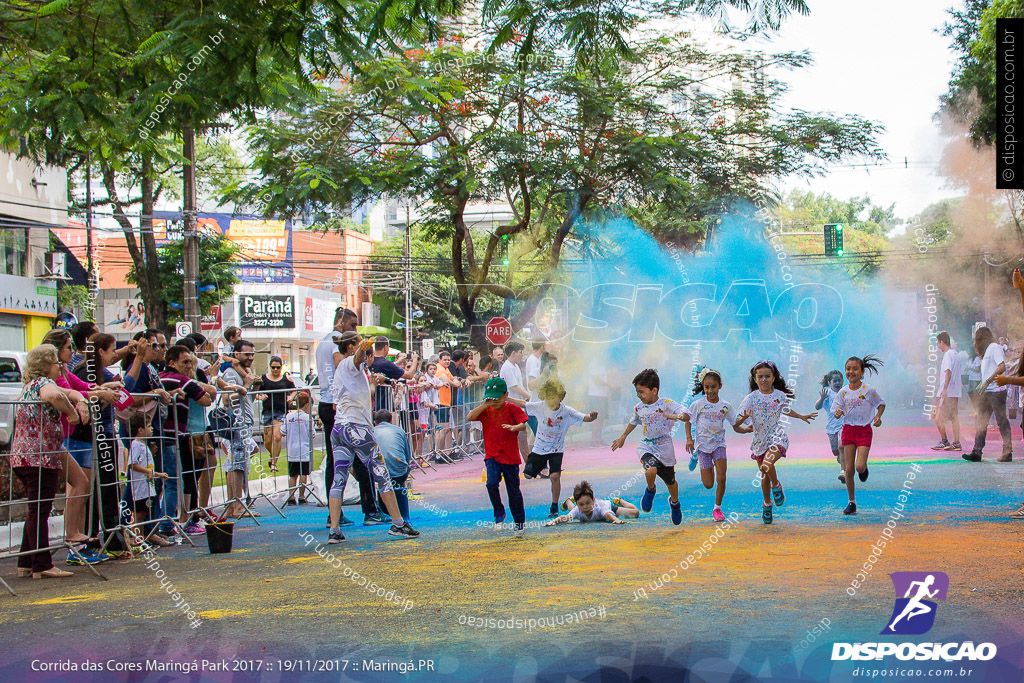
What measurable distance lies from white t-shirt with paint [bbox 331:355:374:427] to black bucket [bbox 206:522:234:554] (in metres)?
1.36

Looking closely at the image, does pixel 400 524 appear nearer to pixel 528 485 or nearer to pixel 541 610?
pixel 541 610

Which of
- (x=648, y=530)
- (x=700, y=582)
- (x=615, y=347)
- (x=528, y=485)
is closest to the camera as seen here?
(x=700, y=582)

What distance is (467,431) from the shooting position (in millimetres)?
17844

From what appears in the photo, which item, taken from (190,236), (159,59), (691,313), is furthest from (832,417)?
(190,236)

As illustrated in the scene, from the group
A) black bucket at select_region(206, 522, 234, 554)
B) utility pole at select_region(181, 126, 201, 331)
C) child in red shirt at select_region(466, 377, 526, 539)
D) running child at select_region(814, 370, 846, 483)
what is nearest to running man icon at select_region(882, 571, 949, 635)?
child in red shirt at select_region(466, 377, 526, 539)

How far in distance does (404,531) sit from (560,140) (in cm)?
827

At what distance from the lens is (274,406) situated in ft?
39.8

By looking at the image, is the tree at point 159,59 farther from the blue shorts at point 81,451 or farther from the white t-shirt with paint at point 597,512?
the white t-shirt with paint at point 597,512

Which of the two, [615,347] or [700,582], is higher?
[615,347]

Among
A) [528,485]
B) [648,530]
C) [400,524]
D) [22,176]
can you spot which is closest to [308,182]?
[528,485]

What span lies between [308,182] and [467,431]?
614 centimetres

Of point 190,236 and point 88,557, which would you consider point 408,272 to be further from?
point 88,557

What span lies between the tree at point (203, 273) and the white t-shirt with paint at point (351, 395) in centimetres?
2374

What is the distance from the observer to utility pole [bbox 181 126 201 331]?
58.1 feet
